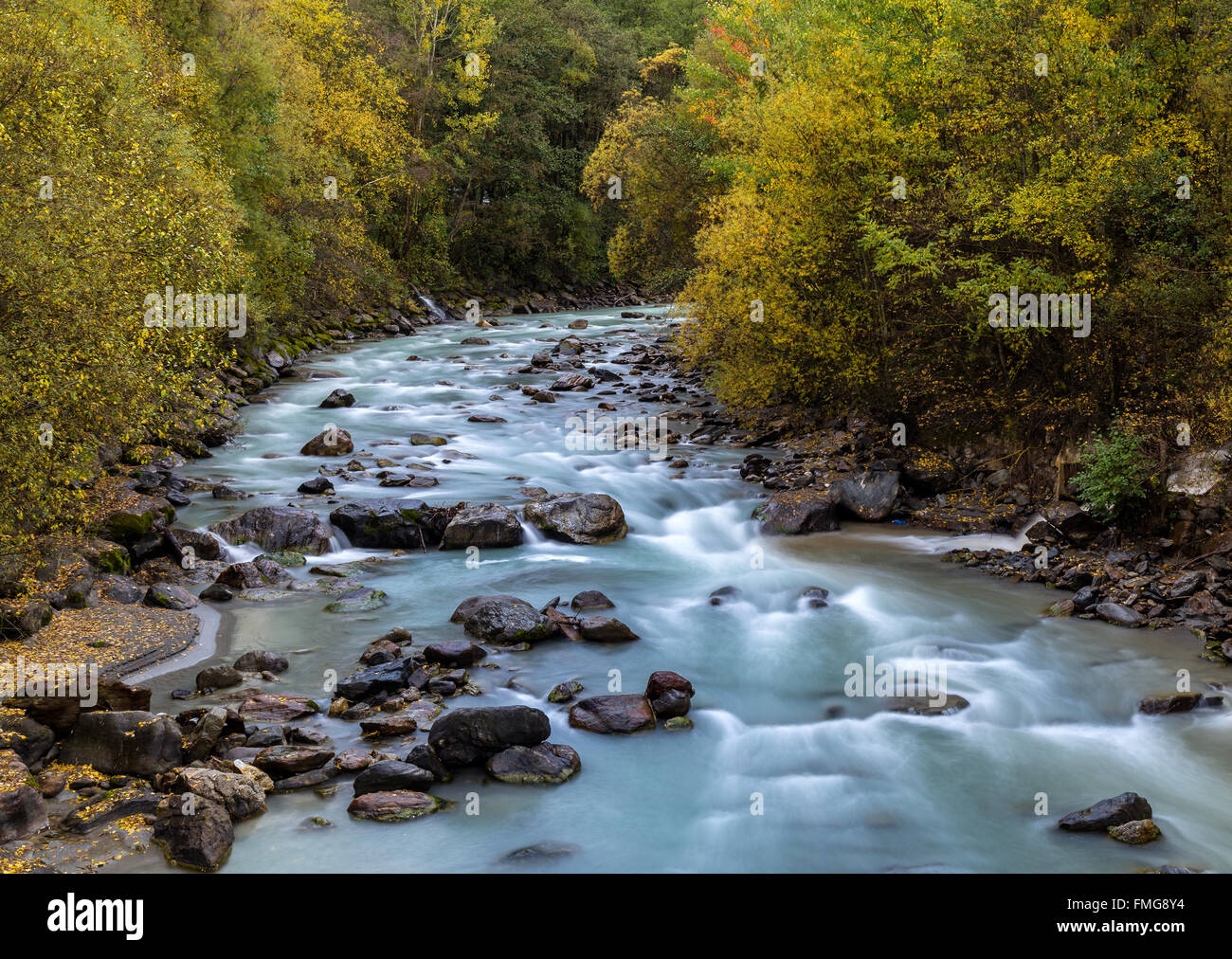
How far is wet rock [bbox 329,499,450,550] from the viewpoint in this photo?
16672 millimetres

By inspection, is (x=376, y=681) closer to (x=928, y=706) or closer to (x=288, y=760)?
(x=288, y=760)

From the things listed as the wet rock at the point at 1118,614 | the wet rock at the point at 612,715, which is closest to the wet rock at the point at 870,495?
the wet rock at the point at 1118,614

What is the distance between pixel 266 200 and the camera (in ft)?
99.2

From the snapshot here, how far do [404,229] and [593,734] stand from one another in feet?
144

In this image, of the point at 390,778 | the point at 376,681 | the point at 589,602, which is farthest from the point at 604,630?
the point at 390,778

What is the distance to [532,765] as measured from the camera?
9461 mm

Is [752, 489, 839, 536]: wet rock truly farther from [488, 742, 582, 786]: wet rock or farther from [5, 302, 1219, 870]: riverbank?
[488, 742, 582, 786]: wet rock

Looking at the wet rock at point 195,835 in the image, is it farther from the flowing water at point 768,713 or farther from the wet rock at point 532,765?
the wet rock at point 532,765

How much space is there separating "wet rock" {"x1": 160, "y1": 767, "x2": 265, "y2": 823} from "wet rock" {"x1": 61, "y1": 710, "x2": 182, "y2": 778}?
0.37 m

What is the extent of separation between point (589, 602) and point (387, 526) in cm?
467

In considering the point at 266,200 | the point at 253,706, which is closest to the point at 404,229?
the point at 266,200

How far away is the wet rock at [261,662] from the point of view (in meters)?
11.3

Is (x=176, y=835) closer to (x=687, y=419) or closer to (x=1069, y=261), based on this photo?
(x=1069, y=261)

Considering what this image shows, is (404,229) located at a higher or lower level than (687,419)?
higher
